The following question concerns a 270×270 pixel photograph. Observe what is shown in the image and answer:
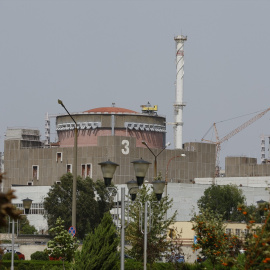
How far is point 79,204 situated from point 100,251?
79644 mm

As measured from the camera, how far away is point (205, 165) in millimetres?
168625

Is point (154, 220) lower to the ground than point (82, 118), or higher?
lower

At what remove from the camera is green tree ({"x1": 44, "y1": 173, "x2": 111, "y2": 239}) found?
10806 cm

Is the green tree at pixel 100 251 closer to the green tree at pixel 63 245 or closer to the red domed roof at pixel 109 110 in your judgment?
the green tree at pixel 63 245

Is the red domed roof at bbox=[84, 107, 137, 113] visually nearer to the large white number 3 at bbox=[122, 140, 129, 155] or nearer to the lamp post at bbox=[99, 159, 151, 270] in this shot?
the large white number 3 at bbox=[122, 140, 129, 155]

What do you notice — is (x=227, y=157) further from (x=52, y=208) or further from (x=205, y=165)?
(x=52, y=208)

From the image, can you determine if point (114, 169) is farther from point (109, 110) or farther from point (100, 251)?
point (109, 110)

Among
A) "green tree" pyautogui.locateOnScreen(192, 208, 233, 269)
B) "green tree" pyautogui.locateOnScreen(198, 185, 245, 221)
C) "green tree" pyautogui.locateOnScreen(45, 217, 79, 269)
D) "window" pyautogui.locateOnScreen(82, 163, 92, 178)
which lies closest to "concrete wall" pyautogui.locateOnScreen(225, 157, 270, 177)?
"window" pyautogui.locateOnScreen(82, 163, 92, 178)

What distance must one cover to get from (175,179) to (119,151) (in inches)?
553

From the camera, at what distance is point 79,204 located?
355 ft

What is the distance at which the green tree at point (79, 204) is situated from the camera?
108062 millimetres

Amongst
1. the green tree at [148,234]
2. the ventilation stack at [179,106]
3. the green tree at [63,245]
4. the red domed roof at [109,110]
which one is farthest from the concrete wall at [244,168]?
the green tree at [63,245]

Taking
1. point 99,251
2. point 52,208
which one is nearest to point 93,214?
point 52,208

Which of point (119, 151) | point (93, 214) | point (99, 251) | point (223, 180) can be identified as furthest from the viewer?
point (223, 180)
